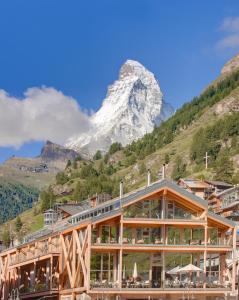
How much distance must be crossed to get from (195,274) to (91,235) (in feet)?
37.1

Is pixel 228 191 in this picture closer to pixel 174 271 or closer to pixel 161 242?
pixel 161 242

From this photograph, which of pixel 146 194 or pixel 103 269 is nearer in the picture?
pixel 103 269

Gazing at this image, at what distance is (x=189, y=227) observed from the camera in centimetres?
7388

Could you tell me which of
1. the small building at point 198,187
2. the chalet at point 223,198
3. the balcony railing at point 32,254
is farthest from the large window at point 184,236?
the small building at point 198,187

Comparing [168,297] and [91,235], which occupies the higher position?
[91,235]

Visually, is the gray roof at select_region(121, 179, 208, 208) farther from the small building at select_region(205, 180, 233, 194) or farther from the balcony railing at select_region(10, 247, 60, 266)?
the small building at select_region(205, 180, 233, 194)

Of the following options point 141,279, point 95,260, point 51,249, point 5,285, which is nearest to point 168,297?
point 141,279

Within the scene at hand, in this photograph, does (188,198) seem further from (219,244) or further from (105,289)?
(105,289)

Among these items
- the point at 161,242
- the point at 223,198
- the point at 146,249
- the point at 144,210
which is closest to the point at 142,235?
the point at 146,249

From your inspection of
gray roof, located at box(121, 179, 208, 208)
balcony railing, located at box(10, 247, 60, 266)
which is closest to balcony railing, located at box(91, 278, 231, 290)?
gray roof, located at box(121, 179, 208, 208)

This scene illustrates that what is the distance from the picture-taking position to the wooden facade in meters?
69.4

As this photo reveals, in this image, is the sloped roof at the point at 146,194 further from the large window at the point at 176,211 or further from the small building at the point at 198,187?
the small building at the point at 198,187

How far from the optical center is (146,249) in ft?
233

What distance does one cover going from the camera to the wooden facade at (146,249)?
228 feet
